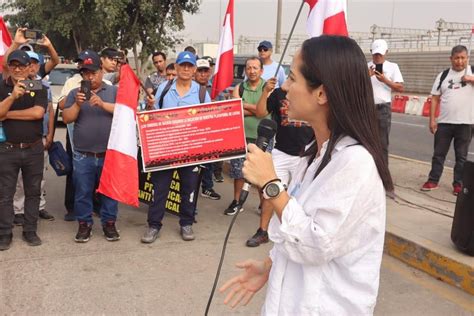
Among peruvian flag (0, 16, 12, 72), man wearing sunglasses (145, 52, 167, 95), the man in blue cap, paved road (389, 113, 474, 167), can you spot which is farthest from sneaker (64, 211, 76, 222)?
paved road (389, 113, 474, 167)

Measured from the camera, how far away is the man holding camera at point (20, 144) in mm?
4461

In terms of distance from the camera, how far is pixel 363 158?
148cm

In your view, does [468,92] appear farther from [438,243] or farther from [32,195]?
[32,195]

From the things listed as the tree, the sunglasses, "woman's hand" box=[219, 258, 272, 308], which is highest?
the tree

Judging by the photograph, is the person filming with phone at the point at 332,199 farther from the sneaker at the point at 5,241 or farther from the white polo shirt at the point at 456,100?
the white polo shirt at the point at 456,100

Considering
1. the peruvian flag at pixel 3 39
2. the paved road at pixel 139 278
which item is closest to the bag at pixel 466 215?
the paved road at pixel 139 278

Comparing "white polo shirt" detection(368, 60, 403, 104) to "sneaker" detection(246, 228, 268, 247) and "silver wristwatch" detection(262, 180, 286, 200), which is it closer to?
"sneaker" detection(246, 228, 268, 247)

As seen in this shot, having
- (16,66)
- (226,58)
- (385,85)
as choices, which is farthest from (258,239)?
(385,85)

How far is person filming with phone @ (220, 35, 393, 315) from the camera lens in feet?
4.80

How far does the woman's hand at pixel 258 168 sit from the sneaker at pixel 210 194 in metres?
5.01

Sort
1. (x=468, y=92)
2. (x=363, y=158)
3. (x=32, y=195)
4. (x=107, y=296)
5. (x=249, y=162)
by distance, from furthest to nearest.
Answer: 1. (x=468, y=92)
2. (x=32, y=195)
3. (x=107, y=296)
4. (x=249, y=162)
5. (x=363, y=158)

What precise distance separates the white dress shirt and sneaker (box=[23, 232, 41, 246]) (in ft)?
11.9

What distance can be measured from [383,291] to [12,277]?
9.49 feet

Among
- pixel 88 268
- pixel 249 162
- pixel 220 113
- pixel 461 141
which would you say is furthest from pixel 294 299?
pixel 461 141
